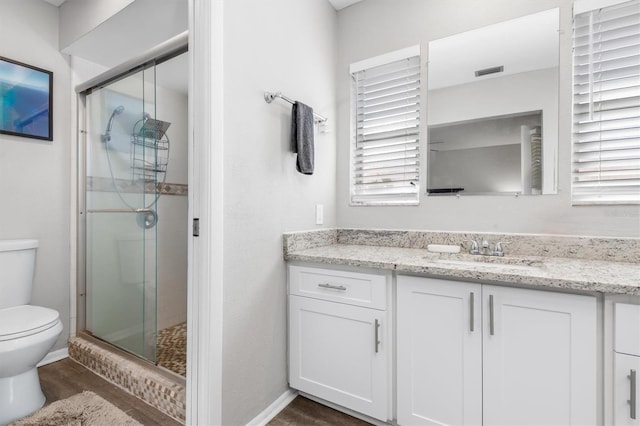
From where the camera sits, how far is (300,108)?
1721mm

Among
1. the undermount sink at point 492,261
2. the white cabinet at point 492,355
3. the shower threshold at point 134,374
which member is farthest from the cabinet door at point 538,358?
the shower threshold at point 134,374

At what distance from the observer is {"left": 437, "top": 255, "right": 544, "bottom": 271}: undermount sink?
4.86ft

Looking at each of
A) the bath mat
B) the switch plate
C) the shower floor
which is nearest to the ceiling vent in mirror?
the switch plate

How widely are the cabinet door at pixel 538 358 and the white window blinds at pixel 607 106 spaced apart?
750mm

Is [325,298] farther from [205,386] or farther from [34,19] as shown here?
[34,19]

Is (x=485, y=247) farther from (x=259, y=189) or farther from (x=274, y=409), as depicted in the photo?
(x=274, y=409)

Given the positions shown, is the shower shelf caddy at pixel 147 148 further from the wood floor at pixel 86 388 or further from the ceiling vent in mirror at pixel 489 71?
the ceiling vent in mirror at pixel 489 71

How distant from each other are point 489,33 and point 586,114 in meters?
0.68

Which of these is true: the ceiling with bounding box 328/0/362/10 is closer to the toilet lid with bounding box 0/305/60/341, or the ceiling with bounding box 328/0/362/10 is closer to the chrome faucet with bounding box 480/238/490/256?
the chrome faucet with bounding box 480/238/490/256

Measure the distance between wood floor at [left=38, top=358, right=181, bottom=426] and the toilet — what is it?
5.7 inches

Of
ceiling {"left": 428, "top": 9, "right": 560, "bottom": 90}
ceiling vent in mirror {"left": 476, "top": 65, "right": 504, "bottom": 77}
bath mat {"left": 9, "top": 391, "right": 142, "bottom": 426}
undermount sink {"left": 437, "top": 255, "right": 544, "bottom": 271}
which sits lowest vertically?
bath mat {"left": 9, "top": 391, "right": 142, "bottom": 426}

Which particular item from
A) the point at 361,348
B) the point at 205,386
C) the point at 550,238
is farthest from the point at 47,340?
the point at 550,238

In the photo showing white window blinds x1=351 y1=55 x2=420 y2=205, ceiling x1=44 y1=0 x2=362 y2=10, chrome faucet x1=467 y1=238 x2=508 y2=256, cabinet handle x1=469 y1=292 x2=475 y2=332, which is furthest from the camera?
ceiling x1=44 y1=0 x2=362 y2=10

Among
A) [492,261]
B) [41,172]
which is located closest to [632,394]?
[492,261]
